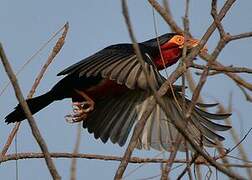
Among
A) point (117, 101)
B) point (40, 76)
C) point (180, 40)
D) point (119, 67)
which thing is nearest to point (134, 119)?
point (117, 101)

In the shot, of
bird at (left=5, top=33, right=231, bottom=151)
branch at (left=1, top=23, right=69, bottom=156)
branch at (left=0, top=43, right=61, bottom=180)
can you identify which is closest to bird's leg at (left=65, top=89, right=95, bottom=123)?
bird at (left=5, top=33, right=231, bottom=151)

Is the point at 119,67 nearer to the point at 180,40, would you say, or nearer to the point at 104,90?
the point at 104,90

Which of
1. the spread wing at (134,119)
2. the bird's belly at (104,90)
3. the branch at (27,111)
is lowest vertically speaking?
the branch at (27,111)

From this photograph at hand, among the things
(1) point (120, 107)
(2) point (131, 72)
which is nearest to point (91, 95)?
(1) point (120, 107)

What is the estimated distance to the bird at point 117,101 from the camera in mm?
4219

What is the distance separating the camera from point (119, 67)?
385 centimetres

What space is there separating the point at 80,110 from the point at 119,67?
1029 millimetres

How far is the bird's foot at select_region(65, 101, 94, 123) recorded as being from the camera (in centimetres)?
440

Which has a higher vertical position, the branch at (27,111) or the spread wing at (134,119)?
the spread wing at (134,119)

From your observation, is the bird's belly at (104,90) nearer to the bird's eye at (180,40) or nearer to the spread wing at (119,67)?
the spread wing at (119,67)

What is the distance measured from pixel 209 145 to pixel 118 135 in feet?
4.19

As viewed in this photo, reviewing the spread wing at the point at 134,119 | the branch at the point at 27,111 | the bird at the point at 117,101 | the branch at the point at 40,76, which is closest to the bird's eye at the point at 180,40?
the bird at the point at 117,101

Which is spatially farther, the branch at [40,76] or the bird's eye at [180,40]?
the bird's eye at [180,40]

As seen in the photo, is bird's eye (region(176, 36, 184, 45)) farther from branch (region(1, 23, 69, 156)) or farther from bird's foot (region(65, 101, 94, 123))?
branch (region(1, 23, 69, 156))
